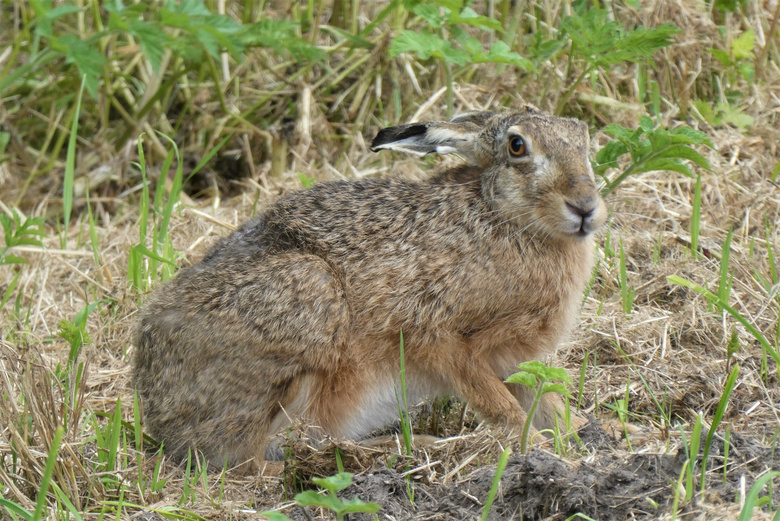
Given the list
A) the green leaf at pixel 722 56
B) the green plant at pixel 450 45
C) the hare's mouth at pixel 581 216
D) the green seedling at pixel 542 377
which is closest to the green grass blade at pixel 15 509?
the green seedling at pixel 542 377

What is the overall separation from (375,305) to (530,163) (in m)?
0.93

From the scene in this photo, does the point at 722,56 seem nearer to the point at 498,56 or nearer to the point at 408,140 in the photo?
the point at 498,56

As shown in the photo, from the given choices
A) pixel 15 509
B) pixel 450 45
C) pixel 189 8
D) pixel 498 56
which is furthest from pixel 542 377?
pixel 189 8

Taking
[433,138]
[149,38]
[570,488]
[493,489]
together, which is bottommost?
[570,488]

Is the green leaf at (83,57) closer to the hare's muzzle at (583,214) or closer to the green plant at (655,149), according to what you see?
the green plant at (655,149)

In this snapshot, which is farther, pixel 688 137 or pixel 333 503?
pixel 688 137

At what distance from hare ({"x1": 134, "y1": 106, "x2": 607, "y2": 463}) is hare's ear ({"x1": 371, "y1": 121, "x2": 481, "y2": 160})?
0.14 meters

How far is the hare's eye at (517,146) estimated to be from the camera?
4141 millimetres

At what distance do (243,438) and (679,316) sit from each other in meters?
2.26

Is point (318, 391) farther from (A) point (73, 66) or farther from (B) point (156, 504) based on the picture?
(A) point (73, 66)

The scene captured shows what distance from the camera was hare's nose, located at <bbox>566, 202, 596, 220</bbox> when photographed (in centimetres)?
393

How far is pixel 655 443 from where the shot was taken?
3.46m

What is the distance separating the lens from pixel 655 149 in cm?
441

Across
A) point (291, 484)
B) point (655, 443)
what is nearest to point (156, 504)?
point (291, 484)
